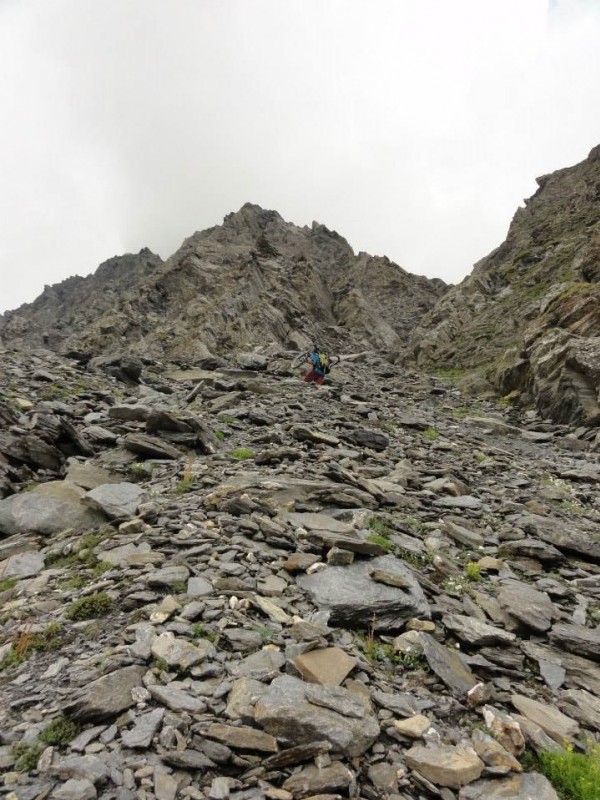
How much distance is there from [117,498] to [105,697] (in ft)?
21.1

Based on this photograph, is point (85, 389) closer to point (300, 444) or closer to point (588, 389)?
point (300, 444)

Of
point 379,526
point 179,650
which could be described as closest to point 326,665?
point 179,650

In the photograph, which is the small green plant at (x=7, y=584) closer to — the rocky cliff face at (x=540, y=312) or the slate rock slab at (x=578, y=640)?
the slate rock slab at (x=578, y=640)

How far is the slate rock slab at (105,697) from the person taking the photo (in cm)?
434

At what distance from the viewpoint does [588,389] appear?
2556cm

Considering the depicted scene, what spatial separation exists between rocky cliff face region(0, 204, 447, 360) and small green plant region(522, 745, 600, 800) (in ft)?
118

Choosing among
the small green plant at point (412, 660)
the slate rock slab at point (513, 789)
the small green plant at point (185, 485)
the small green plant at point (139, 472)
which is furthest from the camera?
the small green plant at point (139, 472)

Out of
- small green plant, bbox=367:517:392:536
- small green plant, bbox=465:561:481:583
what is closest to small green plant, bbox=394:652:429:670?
small green plant, bbox=465:561:481:583

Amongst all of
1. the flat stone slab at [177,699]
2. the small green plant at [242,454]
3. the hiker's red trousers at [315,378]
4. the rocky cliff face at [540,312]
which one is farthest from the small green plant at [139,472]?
the rocky cliff face at [540,312]

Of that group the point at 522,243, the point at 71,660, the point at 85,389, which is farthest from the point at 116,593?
the point at 522,243

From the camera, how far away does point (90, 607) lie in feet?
20.7

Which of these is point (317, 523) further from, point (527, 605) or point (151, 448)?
point (151, 448)

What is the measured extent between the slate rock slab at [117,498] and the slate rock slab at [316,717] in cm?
615

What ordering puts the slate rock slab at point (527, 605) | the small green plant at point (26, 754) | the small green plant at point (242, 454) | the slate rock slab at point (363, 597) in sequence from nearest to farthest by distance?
the small green plant at point (26, 754)
the slate rock slab at point (363, 597)
the slate rock slab at point (527, 605)
the small green plant at point (242, 454)
